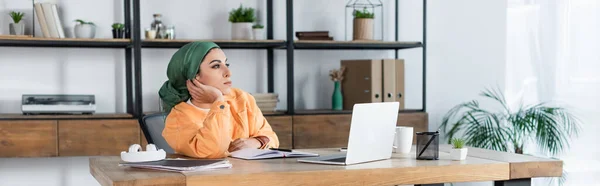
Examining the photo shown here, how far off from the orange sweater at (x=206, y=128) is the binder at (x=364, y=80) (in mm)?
1704

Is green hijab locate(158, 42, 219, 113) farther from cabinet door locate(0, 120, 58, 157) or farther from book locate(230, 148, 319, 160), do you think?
cabinet door locate(0, 120, 58, 157)

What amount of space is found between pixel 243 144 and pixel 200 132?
0.77 ft

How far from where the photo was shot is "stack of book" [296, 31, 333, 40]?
14.8 ft

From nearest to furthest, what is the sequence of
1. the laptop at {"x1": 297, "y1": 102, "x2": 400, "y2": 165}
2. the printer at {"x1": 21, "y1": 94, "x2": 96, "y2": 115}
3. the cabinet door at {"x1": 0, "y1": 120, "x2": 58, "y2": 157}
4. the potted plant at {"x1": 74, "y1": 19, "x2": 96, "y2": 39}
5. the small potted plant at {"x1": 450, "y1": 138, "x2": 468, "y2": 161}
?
the laptop at {"x1": 297, "y1": 102, "x2": 400, "y2": 165} < the small potted plant at {"x1": 450, "y1": 138, "x2": 468, "y2": 161} < the cabinet door at {"x1": 0, "y1": 120, "x2": 58, "y2": 157} < the printer at {"x1": 21, "y1": 94, "x2": 96, "y2": 115} < the potted plant at {"x1": 74, "y1": 19, "x2": 96, "y2": 39}

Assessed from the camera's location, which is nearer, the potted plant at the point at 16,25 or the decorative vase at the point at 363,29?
the potted plant at the point at 16,25

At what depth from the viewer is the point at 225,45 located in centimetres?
442

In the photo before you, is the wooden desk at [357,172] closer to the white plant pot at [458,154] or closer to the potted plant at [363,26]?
the white plant pot at [458,154]

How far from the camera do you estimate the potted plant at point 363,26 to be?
4.59m

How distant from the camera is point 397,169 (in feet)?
7.68

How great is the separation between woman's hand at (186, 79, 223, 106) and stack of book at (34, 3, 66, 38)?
5.37 feet

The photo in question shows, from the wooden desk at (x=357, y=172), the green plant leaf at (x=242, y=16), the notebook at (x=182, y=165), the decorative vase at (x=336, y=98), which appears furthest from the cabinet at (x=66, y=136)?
the notebook at (x=182, y=165)

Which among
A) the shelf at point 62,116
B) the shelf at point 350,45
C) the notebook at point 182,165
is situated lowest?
the notebook at point 182,165

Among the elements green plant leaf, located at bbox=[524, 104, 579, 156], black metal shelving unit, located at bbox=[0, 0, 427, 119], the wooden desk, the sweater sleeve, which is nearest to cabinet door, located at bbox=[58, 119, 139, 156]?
black metal shelving unit, located at bbox=[0, 0, 427, 119]

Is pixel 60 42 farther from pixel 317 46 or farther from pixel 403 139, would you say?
pixel 403 139
